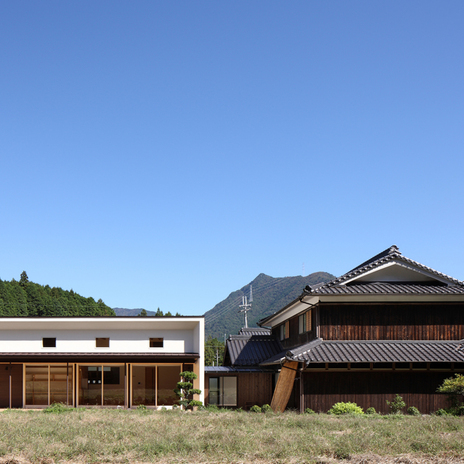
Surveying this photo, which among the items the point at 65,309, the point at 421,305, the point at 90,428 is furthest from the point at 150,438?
the point at 65,309

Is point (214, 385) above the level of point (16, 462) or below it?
below

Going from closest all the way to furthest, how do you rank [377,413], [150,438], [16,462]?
[16,462] → [150,438] → [377,413]

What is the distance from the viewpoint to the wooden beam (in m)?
23.8

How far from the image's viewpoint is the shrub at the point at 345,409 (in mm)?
21625

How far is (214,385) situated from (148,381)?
3.60m

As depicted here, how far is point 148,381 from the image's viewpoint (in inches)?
1130

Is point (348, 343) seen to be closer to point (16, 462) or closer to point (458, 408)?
point (458, 408)

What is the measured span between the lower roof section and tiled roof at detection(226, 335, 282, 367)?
397 centimetres

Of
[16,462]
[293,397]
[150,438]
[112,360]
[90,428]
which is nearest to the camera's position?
[16,462]

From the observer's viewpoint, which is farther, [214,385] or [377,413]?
[214,385]

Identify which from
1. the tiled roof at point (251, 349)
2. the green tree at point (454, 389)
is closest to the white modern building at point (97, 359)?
the tiled roof at point (251, 349)

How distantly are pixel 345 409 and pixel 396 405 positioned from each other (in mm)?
2289

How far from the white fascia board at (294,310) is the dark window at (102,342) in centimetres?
973

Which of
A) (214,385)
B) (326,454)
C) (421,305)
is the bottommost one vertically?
(214,385)
